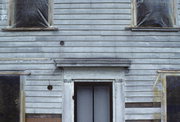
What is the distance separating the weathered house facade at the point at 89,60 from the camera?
27.0ft

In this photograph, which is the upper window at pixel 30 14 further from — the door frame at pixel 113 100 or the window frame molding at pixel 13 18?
the door frame at pixel 113 100

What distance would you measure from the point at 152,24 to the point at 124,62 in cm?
124

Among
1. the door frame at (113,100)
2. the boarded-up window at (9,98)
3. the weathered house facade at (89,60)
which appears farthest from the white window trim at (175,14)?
the boarded-up window at (9,98)

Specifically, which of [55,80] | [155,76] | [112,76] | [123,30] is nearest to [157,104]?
[155,76]

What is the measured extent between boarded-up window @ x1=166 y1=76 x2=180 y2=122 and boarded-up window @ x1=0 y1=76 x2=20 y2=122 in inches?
142

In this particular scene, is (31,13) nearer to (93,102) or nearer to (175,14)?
(93,102)

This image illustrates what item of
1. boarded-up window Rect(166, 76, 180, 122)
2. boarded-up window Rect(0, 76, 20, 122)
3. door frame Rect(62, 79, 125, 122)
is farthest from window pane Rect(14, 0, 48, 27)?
boarded-up window Rect(166, 76, 180, 122)

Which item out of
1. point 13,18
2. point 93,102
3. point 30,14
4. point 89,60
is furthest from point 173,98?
point 13,18

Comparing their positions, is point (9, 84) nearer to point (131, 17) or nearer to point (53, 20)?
point (53, 20)

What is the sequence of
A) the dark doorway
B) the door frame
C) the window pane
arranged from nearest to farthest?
the door frame → the dark doorway → the window pane

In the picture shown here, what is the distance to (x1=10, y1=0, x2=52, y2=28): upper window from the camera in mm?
8492

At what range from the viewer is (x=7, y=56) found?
8.39 meters

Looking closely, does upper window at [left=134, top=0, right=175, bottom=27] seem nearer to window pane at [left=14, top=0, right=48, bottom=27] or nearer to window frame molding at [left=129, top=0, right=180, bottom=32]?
window frame molding at [left=129, top=0, right=180, bottom=32]

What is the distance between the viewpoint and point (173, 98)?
27.2 feet
